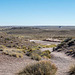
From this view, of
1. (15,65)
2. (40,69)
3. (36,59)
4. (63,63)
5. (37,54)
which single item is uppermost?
(40,69)

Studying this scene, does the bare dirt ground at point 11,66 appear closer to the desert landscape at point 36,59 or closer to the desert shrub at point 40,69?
the desert landscape at point 36,59

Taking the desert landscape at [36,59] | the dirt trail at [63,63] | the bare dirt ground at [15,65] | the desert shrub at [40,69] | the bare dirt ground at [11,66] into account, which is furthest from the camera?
the dirt trail at [63,63]

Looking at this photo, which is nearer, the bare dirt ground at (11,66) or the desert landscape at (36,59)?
the desert landscape at (36,59)

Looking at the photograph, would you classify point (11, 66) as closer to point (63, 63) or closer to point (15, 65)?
point (15, 65)

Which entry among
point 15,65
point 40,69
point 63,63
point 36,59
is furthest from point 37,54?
point 40,69

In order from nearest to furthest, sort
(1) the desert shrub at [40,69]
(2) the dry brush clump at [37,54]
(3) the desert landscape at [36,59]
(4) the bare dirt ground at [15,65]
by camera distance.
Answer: (1) the desert shrub at [40,69]
(3) the desert landscape at [36,59]
(4) the bare dirt ground at [15,65]
(2) the dry brush clump at [37,54]

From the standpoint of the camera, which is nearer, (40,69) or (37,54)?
(40,69)

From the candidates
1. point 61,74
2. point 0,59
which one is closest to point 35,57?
point 0,59

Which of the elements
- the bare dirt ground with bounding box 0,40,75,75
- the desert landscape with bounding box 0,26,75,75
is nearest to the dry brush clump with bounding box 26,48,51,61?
the desert landscape with bounding box 0,26,75,75

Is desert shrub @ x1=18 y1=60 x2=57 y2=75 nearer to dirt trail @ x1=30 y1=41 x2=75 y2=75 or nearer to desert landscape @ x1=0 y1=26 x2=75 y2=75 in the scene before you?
desert landscape @ x1=0 y1=26 x2=75 y2=75

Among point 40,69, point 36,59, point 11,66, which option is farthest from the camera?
point 36,59

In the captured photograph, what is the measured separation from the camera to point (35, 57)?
1439 centimetres

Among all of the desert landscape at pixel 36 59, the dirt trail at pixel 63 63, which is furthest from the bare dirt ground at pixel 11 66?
the dirt trail at pixel 63 63

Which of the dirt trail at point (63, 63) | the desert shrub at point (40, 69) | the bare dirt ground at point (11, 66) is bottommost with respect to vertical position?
the dirt trail at point (63, 63)
